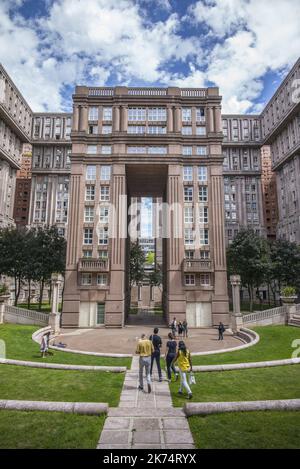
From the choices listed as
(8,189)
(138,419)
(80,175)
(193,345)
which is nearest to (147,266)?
(8,189)

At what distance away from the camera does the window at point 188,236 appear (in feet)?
121

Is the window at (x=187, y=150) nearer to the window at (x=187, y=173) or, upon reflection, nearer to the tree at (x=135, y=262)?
the window at (x=187, y=173)

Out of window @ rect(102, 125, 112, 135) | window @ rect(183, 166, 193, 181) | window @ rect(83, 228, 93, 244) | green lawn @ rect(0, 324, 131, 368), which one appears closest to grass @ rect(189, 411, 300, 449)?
green lawn @ rect(0, 324, 131, 368)

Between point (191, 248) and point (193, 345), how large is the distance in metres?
15.3

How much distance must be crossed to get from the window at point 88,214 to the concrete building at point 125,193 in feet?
0.45

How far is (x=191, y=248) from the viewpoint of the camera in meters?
36.7

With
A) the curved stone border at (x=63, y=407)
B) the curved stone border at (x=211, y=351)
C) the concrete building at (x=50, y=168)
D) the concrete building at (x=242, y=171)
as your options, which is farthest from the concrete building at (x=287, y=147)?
the curved stone border at (x=63, y=407)

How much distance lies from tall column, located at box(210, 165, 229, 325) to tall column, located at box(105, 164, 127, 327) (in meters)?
11.3

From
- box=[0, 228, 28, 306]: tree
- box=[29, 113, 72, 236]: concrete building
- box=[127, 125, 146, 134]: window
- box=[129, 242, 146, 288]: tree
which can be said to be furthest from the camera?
box=[29, 113, 72, 236]: concrete building

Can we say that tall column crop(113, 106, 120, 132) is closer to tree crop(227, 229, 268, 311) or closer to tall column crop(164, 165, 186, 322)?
tall column crop(164, 165, 186, 322)

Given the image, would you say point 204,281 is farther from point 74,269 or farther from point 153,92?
point 153,92

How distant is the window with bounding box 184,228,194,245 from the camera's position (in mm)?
36969

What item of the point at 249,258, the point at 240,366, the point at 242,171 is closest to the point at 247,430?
the point at 240,366

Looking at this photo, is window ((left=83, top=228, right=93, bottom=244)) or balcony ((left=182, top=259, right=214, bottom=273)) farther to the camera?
window ((left=83, top=228, right=93, bottom=244))
